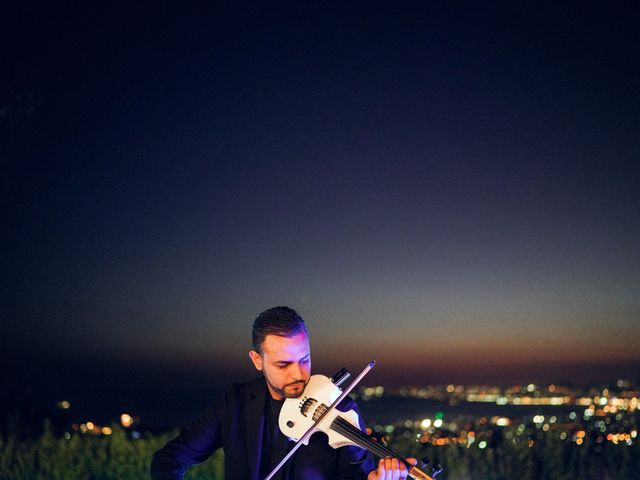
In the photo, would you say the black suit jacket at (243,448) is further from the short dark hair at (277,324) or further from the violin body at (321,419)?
the short dark hair at (277,324)

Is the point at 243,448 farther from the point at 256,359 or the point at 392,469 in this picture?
the point at 392,469

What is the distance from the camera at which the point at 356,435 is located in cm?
356

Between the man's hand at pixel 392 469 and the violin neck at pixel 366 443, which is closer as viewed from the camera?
the man's hand at pixel 392 469

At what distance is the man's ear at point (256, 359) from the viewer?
383 centimetres

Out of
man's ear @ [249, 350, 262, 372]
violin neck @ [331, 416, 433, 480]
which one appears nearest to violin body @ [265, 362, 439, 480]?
violin neck @ [331, 416, 433, 480]

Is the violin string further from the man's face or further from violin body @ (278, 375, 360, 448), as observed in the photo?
the man's face

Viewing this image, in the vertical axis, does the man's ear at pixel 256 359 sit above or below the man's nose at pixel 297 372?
above

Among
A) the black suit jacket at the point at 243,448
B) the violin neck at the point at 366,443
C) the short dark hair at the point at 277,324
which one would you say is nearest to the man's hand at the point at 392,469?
the violin neck at the point at 366,443

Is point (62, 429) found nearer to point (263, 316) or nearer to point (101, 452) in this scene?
point (101, 452)

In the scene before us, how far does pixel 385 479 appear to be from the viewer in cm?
336

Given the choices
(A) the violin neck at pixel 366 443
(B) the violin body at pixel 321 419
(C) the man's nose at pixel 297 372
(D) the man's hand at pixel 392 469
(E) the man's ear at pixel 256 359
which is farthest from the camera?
(E) the man's ear at pixel 256 359

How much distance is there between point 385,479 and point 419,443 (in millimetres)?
3632

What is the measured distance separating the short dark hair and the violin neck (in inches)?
18.9

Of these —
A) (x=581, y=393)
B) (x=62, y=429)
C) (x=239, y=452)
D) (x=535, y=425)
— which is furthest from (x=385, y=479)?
(x=581, y=393)
